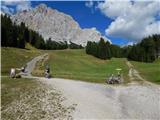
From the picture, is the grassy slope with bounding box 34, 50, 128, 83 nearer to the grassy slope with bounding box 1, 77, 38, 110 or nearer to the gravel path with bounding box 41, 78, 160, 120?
the grassy slope with bounding box 1, 77, 38, 110

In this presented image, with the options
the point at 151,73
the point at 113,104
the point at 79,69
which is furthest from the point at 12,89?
the point at 79,69

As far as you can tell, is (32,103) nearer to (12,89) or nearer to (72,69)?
(12,89)

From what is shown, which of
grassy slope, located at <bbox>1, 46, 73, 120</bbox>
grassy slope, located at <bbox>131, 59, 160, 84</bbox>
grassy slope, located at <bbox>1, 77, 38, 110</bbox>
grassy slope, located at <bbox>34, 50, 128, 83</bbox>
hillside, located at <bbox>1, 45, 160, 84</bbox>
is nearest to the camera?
grassy slope, located at <bbox>1, 46, 73, 120</bbox>

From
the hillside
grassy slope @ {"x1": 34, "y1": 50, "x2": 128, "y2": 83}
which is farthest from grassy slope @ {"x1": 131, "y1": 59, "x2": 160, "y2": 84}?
grassy slope @ {"x1": 34, "y1": 50, "x2": 128, "y2": 83}

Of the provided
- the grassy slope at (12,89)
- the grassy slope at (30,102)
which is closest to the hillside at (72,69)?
the grassy slope at (12,89)

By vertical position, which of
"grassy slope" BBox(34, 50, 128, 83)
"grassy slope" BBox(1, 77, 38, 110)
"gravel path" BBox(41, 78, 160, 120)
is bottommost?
"gravel path" BBox(41, 78, 160, 120)

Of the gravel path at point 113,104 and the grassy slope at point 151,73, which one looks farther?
the grassy slope at point 151,73

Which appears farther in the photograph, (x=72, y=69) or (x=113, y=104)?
(x=72, y=69)

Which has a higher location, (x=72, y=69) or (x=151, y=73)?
(x=72, y=69)

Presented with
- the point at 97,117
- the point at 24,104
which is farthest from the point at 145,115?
the point at 24,104

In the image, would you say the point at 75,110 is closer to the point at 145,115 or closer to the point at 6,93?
the point at 145,115

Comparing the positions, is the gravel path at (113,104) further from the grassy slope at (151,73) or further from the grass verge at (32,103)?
the grassy slope at (151,73)

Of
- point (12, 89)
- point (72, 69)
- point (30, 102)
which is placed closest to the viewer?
point (30, 102)

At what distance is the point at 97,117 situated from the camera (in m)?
32.5
